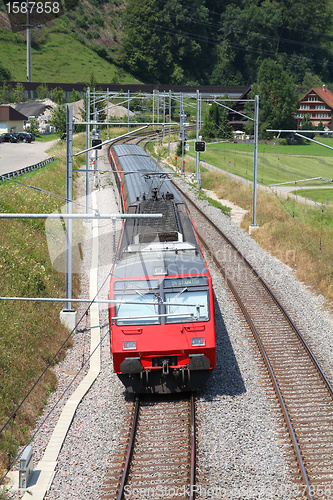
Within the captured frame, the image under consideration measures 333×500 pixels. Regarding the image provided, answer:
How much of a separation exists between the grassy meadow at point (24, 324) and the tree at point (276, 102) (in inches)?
2699

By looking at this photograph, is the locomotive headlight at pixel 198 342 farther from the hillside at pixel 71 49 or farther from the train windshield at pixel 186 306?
the hillside at pixel 71 49

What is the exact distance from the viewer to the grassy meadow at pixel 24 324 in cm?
1111

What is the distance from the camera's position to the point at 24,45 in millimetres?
129375

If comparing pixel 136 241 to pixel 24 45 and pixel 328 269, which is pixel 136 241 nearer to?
pixel 328 269

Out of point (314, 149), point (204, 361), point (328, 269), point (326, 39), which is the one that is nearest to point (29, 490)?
point (204, 361)

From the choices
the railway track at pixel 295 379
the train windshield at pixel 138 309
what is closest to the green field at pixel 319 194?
the railway track at pixel 295 379

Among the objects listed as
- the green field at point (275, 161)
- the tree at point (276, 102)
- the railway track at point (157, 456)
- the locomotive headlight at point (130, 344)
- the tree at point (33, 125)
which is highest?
the tree at point (276, 102)

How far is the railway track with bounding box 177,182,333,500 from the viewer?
9547mm

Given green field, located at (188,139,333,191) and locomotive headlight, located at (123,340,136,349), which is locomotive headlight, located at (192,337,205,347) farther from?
green field, located at (188,139,333,191)

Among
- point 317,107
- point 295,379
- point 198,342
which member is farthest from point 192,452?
point 317,107

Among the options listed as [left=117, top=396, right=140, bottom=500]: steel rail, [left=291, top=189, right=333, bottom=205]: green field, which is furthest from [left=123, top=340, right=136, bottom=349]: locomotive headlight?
[left=291, top=189, right=333, bottom=205]: green field

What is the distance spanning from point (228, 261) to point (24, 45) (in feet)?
405

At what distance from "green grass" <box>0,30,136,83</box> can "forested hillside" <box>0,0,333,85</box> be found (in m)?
2.92

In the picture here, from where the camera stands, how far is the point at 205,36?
146375mm
